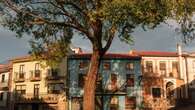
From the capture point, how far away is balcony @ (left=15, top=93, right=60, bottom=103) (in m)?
58.2

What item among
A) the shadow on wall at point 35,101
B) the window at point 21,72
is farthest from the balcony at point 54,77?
the window at point 21,72

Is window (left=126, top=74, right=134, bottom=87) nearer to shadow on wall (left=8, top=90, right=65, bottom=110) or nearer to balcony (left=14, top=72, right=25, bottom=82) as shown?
shadow on wall (left=8, top=90, right=65, bottom=110)

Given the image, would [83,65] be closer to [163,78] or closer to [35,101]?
[35,101]

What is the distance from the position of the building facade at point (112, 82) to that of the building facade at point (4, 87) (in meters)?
11.6

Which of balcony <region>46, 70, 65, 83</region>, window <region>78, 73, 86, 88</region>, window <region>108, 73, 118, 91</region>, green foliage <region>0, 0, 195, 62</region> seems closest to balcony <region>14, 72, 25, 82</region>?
balcony <region>46, 70, 65, 83</region>

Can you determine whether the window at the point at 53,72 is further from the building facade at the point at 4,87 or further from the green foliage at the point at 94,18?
the green foliage at the point at 94,18

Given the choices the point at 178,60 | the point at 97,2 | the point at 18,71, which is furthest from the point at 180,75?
the point at 97,2

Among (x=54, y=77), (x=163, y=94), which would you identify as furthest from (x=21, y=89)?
(x=163, y=94)

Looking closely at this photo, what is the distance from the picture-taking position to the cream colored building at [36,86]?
58412mm

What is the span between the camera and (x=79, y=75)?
58.4 meters

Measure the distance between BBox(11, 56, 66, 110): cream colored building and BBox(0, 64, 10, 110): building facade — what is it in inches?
64.8

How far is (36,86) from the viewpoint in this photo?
6059cm

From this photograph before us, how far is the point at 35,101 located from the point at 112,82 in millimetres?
11843

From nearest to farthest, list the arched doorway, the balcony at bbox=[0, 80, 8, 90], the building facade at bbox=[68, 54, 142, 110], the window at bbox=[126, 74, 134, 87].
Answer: the building facade at bbox=[68, 54, 142, 110], the arched doorway, the window at bbox=[126, 74, 134, 87], the balcony at bbox=[0, 80, 8, 90]
